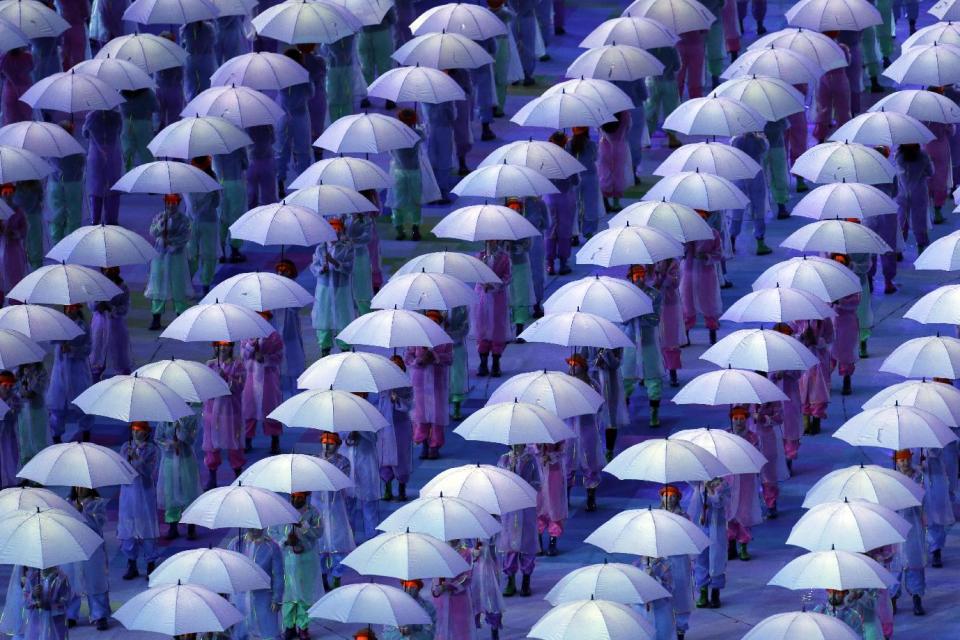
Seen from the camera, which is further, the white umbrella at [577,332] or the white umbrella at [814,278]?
the white umbrella at [814,278]

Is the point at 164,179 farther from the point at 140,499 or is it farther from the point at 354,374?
the point at 140,499

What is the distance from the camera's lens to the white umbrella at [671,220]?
3312 centimetres

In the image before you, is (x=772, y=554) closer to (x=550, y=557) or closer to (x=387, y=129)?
(x=550, y=557)

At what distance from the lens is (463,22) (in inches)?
1533

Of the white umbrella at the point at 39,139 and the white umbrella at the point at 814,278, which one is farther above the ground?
the white umbrella at the point at 39,139

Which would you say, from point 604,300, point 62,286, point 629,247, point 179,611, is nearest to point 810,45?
point 629,247

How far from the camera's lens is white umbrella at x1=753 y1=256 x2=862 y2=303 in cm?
3206

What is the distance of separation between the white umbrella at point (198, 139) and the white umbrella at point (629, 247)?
5.10 meters

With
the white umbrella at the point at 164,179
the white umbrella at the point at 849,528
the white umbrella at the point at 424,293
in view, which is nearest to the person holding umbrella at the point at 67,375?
the white umbrella at the point at 164,179

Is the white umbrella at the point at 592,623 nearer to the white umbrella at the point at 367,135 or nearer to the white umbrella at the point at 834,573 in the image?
the white umbrella at the point at 834,573

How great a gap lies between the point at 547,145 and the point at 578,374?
4.44 metres

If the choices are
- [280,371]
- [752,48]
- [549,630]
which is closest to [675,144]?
[752,48]

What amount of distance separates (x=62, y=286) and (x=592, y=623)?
9.19 metres

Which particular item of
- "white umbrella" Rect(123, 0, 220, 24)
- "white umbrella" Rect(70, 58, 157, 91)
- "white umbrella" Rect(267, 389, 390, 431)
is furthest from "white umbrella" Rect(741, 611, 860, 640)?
"white umbrella" Rect(123, 0, 220, 24)
